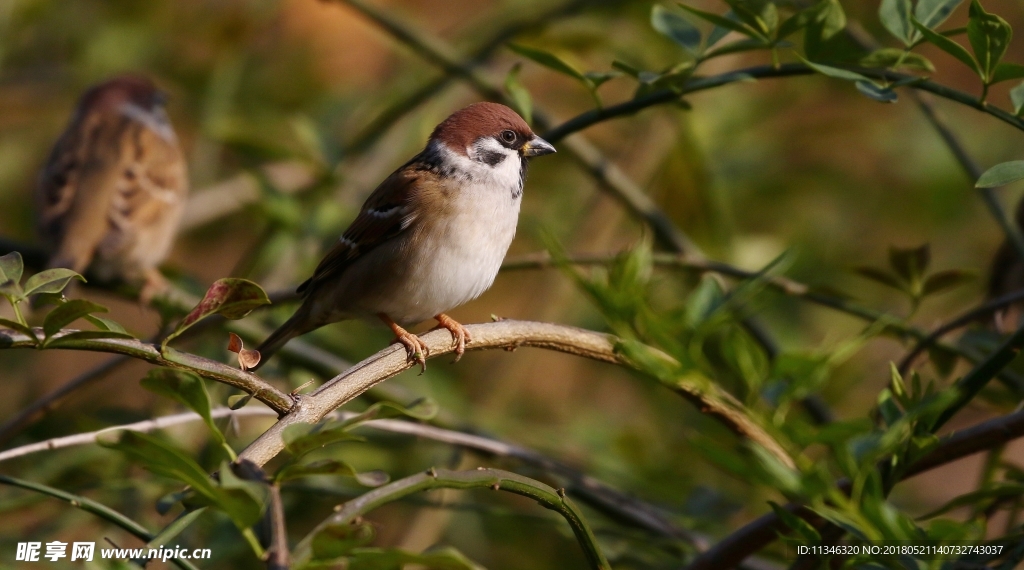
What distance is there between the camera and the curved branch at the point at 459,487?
1.14 meters

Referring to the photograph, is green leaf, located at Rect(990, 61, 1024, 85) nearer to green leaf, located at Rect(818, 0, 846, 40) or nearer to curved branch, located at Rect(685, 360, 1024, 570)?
green leaf, located at Rect(818, 0, 846, 40)

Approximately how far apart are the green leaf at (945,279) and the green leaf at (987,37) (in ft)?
2.58

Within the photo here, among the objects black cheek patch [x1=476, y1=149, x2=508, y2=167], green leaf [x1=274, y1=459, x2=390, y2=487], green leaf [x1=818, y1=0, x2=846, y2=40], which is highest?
black cheek patch [x1=476, y1=149, x2=508, y2=167]

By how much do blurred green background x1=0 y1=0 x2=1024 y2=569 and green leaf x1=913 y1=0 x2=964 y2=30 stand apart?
1326 mm

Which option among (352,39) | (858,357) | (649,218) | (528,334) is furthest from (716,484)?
(352,39)

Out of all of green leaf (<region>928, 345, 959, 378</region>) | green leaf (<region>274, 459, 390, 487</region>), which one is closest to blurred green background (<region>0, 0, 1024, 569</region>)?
green leaf (<region>928, 345, 959, 378</region>)

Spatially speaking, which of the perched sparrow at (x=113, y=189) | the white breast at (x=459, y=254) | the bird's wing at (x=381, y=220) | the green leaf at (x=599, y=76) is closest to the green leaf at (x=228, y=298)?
the green leaf at (x=599, y=76)

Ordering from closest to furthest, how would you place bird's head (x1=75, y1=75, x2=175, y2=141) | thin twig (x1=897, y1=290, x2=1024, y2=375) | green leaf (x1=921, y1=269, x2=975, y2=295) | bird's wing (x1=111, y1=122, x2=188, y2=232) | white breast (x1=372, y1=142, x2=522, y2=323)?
thin twig (x1=897, y1=290, x2=1024, y2=375) → green leaf (x1=921, y1=269, x2=975, y2=295) → white breast (x1=372, y1=142, x2=522, y2=323) → bird's wing (x1=111, y1=122, x2=188, y2=232) → bird's head (x1=75, y1=75, x2=175, y2=141)

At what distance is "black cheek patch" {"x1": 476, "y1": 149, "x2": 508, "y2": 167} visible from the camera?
2992 mm

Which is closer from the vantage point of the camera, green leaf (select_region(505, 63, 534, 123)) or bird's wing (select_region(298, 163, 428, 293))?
green leaf (select_region(505, 63, 534, 123))

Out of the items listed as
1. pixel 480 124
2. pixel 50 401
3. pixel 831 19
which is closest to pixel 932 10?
pixel 831 19

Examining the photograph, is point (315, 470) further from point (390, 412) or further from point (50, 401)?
point (50, 401)

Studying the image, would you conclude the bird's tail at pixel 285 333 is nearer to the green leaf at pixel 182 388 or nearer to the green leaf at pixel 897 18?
the green leaf at pixel 182 388

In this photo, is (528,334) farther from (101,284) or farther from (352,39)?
(352,39)
